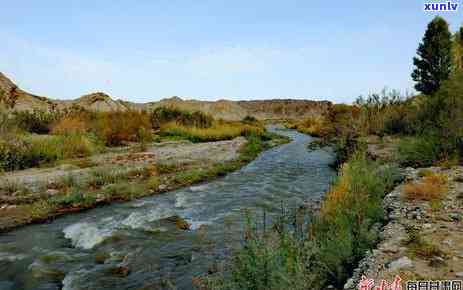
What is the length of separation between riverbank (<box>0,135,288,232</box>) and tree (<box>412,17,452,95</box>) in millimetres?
24672

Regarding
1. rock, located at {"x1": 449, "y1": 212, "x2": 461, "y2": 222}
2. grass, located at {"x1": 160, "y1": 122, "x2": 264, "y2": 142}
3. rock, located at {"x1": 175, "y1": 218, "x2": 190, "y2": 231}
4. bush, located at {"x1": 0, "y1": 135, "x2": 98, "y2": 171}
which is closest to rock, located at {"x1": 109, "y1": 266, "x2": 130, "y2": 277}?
rock, located at {"x1": 175, "y1": 218, "x2": 190, "y2": 231}

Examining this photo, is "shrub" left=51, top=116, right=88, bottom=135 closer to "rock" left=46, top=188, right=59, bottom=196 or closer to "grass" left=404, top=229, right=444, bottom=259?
"rock" left=46, top=188, right=59, bottom=196

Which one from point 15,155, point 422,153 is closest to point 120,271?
point 15,155

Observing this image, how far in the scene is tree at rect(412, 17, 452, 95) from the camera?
3141cm

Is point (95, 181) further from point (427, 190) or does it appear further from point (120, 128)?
point (120, 128)

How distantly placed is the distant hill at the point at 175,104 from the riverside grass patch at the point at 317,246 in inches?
531

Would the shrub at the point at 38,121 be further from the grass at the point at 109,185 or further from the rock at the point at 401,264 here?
the rock at the point at 401,264

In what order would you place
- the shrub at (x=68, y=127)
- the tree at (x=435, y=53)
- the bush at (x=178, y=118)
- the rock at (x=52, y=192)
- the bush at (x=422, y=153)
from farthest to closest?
the tree at (x=435, y=53)
the bush at (x=178, y=118)
the shrub at (x=68, y=127)
the bush at (x=422, y=153)
the rock at (x=52, y=192)

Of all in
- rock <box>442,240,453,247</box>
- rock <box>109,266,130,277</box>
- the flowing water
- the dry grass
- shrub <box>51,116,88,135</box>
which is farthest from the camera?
shrub <box>51,116,88,135</box>

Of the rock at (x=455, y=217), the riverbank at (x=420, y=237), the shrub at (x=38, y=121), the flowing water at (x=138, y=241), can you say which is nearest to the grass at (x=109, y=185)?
the flowing water at (x=138, y=241)

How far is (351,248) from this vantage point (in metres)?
4.50

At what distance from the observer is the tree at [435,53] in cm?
3141

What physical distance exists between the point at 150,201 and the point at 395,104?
16151 mm

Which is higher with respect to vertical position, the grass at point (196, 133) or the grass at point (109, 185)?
the grass at point (196, 133)
